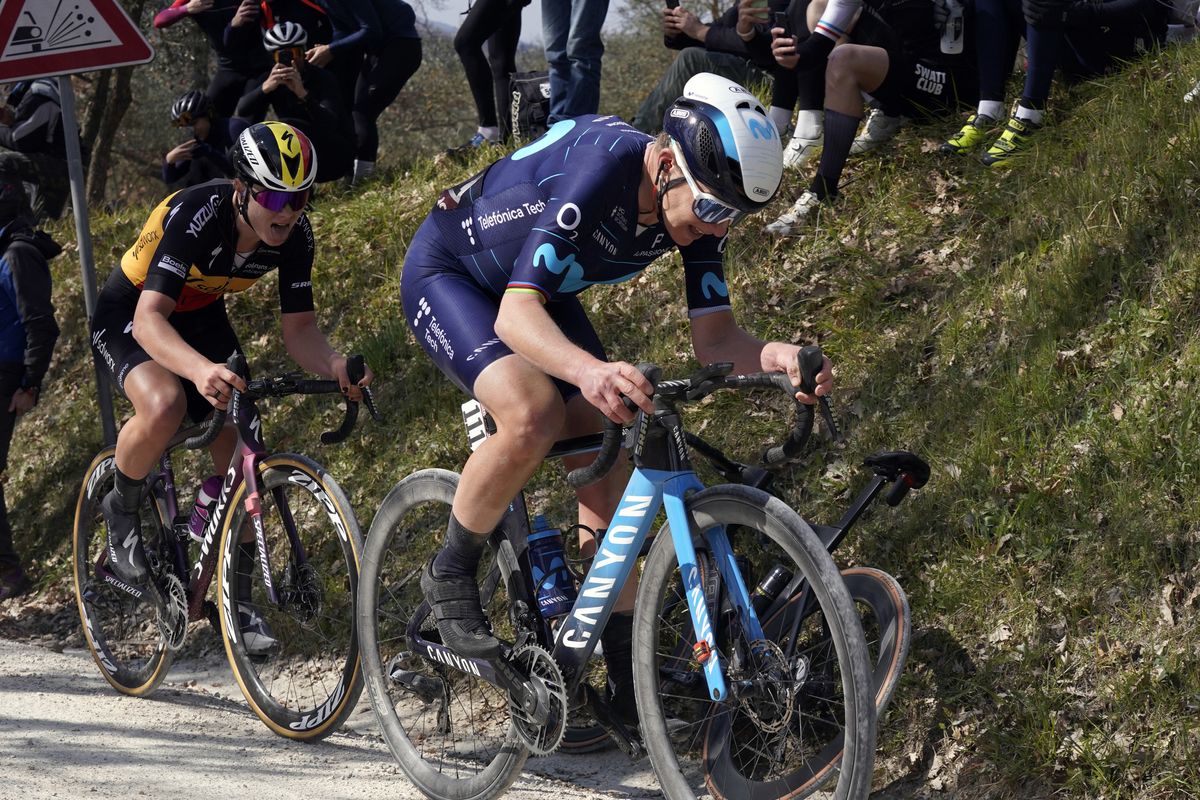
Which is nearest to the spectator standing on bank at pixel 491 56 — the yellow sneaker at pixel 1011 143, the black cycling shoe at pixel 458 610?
the yellow sneaker at pixel 1011 143

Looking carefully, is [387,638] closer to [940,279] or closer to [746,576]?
[746,576]

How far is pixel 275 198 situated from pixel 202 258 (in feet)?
1.54

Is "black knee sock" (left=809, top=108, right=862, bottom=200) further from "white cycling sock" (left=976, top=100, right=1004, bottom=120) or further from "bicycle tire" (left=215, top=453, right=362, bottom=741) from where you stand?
"bicycle tire" (left=215, top=453, right=362, bottom=741)

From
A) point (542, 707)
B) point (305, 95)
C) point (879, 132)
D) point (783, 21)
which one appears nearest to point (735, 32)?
point (783, 21)

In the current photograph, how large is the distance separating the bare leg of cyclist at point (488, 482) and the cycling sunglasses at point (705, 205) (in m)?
0.69

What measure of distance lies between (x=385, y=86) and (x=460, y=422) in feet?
12.8

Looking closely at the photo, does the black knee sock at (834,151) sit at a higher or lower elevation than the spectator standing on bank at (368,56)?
higher

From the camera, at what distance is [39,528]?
8.12 m

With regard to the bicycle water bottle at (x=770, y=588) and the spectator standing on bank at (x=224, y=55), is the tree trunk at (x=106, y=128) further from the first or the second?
the bicycle water bottle at (x=770, y=588)

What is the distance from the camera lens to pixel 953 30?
6.71 metres

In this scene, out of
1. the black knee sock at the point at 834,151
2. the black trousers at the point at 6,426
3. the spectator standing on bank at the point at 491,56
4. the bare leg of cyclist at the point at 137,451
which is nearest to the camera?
the bare leg of cyclist at the point at 137,451

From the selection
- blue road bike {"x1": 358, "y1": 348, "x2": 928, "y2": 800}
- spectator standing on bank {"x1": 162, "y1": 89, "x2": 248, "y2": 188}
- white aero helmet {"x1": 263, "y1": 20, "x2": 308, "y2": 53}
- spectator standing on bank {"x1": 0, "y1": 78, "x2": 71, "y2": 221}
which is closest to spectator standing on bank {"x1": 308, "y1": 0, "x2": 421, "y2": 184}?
white aero helmet {"x1": 263, "y1": 20, "x2": 308, "y2": 53}

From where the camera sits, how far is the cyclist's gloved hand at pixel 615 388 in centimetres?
329

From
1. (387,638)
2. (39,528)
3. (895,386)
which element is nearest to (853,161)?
(895,386)
